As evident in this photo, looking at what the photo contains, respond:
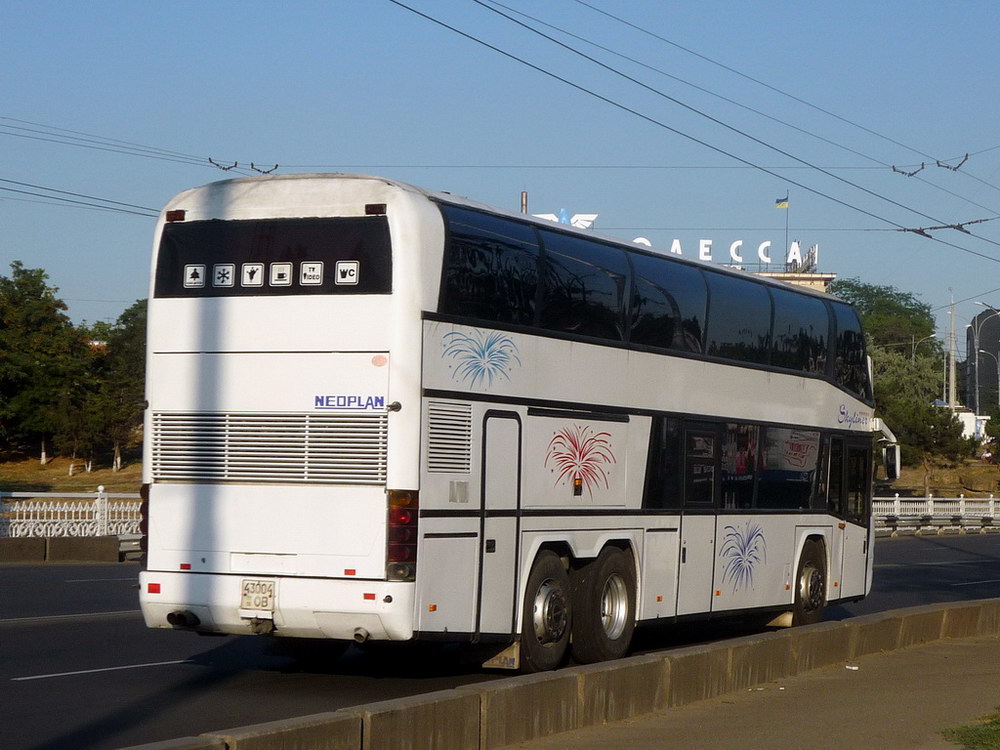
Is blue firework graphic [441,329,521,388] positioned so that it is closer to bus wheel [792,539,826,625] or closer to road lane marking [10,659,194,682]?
road lane marking [10,659,194,682]

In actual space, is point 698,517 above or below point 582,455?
below

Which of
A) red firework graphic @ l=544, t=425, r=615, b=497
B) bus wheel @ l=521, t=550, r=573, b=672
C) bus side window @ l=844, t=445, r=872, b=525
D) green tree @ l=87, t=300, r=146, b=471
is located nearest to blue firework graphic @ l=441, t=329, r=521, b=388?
red firework graphic @ l=544, t=425, r=615, b=497

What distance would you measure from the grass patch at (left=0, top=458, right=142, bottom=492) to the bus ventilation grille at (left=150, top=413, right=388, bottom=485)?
47.7 metres

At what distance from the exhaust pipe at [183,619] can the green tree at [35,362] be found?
63.9m

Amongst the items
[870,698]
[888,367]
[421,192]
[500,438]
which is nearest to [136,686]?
[500,438]

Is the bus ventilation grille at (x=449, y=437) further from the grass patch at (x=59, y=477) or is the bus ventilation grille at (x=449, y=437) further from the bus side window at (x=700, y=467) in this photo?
the grass patch at (x=59, y=477)

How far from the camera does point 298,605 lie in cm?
1077

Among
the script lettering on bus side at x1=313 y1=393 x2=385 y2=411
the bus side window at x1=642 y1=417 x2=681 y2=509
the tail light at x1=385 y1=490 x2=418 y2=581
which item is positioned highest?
the script lettering on bus side at x1=313 y1=393 x2=385 y2=411

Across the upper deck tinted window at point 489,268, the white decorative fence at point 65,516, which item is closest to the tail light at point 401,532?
the upper deck tinted window at point 489,268

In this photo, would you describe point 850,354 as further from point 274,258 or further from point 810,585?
point 274,258

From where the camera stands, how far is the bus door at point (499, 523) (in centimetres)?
1138

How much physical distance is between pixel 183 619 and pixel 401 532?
195 cm

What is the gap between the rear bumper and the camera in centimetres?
1051

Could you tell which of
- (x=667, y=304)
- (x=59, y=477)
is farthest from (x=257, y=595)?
(x=59, y=477)
